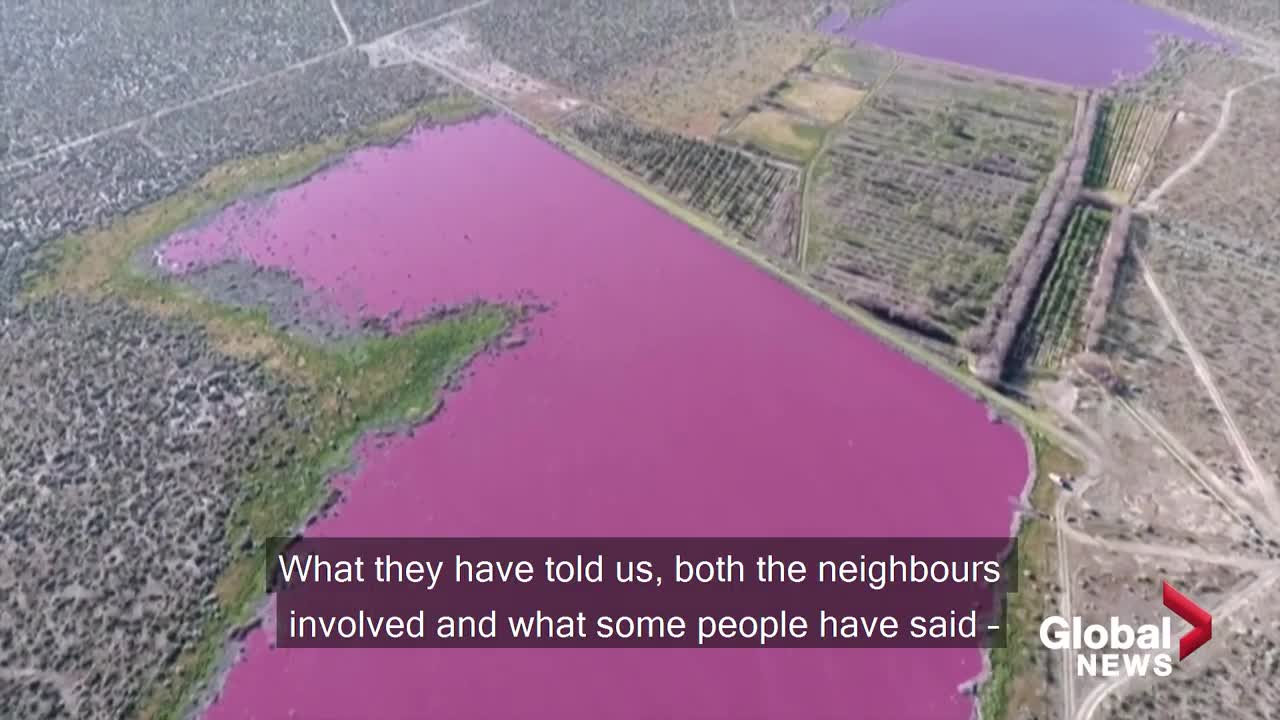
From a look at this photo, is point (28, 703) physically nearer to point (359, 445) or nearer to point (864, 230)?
point (359, 445)

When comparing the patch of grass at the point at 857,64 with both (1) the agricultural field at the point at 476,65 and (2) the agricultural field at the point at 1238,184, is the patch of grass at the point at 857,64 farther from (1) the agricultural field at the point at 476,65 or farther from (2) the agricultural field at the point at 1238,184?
(2) the agricultural field at the point at 1238,184

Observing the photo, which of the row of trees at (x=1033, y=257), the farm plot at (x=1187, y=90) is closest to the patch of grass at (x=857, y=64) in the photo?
the row of trees at (x=1033, y=257)

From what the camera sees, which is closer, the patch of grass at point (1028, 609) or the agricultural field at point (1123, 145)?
the patch of grass at point (1028, 609)

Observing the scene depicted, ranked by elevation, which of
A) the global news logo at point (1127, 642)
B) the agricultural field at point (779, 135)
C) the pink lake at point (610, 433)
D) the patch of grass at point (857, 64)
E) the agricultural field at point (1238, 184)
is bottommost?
the global news logo at point (1127, 642)

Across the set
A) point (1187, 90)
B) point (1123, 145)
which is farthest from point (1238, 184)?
point (1187, 90)

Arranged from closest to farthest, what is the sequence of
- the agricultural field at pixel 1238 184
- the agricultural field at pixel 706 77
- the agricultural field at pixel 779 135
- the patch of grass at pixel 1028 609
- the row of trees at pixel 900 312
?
1. the patch of grass at pixel 1028 609
2. the row of trees at pixel 900 312
3. the agricultural field at pixel 1238 184
4. the agricultural field at pixel 779 135
5. the agricultural field at pixel 706 77

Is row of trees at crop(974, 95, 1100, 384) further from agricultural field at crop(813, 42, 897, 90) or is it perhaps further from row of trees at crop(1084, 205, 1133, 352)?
agricultural field at crop(813, 42, 897, 90)
